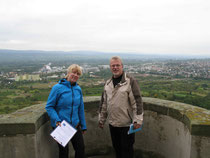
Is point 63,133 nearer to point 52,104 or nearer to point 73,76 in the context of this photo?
point 52,104

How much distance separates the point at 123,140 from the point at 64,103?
25.4 inches

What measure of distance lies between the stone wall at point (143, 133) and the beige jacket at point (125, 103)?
1.60 feet

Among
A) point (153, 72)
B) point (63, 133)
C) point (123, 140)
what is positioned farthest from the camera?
point (153, 72)

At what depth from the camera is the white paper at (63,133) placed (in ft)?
5.20

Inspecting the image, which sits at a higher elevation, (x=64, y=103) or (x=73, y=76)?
(x=73, y=76)

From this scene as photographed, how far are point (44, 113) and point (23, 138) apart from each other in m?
0.31

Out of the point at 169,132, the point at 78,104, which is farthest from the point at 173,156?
the point at 78,104

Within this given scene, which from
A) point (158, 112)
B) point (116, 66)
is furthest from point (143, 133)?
point (116, 66)

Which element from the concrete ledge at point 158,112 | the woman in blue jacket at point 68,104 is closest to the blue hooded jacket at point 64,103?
the woman in blue jacket at point 68,104

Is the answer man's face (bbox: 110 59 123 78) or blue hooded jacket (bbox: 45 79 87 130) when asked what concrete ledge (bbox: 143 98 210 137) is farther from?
blue hooded jacket (bbox: 45 79 87 130)

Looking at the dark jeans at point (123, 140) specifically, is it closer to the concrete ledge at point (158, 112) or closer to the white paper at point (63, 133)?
the white paper at point (63, 133)

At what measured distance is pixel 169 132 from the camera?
2061 mm

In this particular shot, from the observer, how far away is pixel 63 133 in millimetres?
1598

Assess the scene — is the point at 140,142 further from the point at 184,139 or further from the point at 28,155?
the point at 28,155
